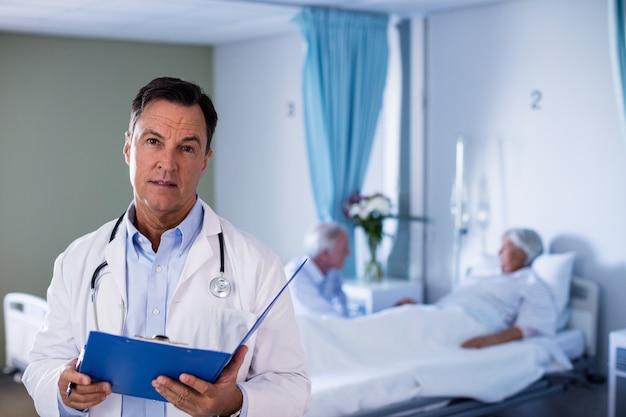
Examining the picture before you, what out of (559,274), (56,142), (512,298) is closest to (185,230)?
(512,298)

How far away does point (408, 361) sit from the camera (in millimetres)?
3770

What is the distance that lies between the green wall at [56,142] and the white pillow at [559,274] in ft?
10.1

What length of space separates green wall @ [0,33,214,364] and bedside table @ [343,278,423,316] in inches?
76.0

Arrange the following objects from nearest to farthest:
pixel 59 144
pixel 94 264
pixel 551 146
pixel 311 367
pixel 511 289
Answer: pixel 94 264, pixel 311 367, pixel 511 289, pixel 551 146, pixel 59 144

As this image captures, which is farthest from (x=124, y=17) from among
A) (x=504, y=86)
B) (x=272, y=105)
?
(x=504, y=86)

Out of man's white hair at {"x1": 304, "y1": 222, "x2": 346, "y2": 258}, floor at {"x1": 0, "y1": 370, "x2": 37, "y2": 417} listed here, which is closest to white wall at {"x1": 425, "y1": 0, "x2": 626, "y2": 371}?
man's white hair at {"x1": 304, "y1": 222, "x2": 346, "y2": 258}

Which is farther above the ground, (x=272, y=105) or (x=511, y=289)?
(x=272, y=105)

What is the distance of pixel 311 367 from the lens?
12.1 feet

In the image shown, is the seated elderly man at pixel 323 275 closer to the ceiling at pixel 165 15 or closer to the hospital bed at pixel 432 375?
the hospital bed at pixel 432 375

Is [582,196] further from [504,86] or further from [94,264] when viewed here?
[94,264]

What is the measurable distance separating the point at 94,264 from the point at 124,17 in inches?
147

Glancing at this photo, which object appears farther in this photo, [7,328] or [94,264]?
[7,328]

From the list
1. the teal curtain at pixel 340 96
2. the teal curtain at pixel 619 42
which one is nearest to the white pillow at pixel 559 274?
the teal curtain at pixel 619 42

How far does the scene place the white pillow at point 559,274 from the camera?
438 cm
